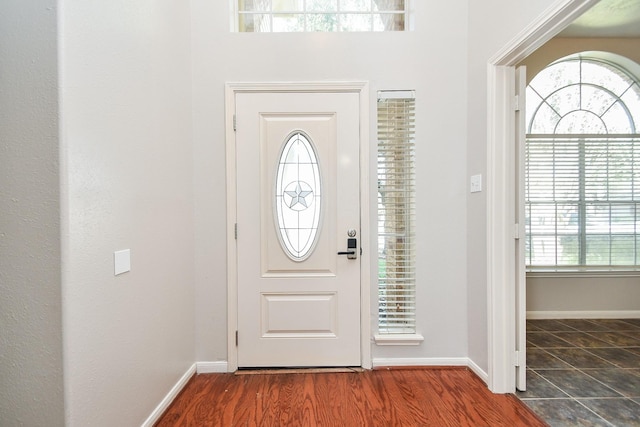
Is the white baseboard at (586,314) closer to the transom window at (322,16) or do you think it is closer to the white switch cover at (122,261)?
the transom window at (322,16)

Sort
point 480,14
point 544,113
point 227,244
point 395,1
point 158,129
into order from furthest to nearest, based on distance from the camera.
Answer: point 544,113 → point 395,1 → point 227,244 → point 480,14 → point 158,129

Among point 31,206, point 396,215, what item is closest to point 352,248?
point 396,215

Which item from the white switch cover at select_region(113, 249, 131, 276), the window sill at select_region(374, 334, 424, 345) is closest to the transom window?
the white switch cover at select_region(113, 249, 131, 276)

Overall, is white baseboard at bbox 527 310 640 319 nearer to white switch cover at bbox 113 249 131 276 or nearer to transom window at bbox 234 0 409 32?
transom window at bbox 234 0 409 32

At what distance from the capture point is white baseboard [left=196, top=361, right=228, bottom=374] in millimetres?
2334

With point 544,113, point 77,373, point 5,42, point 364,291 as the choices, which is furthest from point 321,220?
point 544,113

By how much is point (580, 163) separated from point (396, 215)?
2618 mm

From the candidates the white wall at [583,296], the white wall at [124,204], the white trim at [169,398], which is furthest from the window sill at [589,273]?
the white wall at [124,204]

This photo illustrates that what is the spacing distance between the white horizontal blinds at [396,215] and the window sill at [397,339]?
0.04 m

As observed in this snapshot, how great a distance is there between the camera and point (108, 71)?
1.44 meters

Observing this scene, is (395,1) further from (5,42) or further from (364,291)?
(5,42)

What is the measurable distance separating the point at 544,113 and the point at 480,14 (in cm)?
191

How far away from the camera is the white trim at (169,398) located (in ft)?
5.75

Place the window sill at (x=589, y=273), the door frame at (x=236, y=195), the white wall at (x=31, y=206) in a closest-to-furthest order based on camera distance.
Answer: the white wall at (x=31, y=206), the door frame at (x=236, y=195), the window sill at (x=589, y=273)
